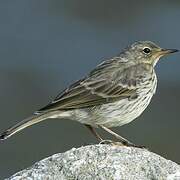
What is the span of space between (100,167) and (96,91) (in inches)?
102

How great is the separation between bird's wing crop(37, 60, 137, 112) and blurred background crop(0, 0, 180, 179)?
9.97ft

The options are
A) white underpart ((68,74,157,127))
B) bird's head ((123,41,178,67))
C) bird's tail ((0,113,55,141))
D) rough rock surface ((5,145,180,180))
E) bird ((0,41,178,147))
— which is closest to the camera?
rough rock surface ((5,145,180,180))

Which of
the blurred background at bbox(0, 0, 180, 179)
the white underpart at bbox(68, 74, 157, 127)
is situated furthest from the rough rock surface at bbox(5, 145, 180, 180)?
the blurred background at bbox(0, 0, 180, 179)

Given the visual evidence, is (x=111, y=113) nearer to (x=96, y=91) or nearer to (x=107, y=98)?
(x=107, y=98)

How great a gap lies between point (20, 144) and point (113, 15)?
381 inches

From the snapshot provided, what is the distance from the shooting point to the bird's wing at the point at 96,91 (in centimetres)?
1295

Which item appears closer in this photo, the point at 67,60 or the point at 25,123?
the point at 25,123

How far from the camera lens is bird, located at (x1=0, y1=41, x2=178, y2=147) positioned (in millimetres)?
12797

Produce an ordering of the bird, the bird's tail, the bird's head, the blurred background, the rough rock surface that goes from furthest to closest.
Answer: the blurred background < the bird's head < the bird < the bird's tail < the rough rock surface

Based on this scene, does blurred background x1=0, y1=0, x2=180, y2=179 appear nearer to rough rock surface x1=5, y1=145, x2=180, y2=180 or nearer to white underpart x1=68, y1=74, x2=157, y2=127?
white underpart x1=68, y1=74, x2=157, y2=127

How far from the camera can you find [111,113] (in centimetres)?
1302

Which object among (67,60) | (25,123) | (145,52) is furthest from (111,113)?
(67,60)

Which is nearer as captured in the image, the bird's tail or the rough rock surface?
the rough rock surface

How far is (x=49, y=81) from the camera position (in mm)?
22219
